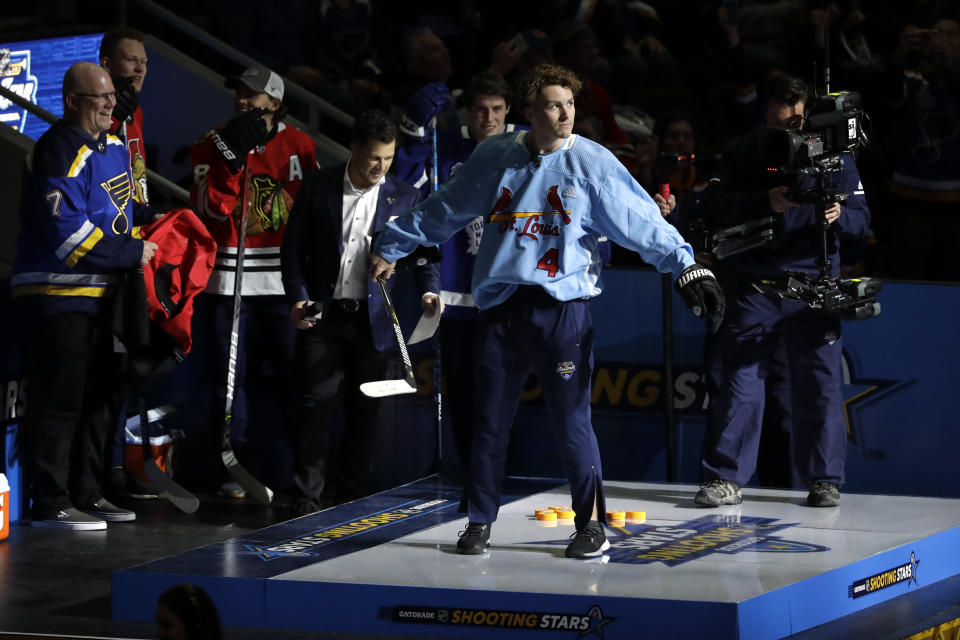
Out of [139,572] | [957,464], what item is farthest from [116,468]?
[957,464]

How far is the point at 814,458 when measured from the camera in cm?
638

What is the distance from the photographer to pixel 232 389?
280 inches

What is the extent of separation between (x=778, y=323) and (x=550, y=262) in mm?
1388

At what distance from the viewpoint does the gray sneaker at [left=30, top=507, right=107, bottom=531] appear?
6.64m

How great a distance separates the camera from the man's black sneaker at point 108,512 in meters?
6.80

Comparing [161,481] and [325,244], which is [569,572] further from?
[161,481]

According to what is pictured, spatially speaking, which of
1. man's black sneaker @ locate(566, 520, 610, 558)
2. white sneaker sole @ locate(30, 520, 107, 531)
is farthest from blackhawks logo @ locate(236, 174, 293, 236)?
man's black sneaker @ locate(566, 520, 610, 558)

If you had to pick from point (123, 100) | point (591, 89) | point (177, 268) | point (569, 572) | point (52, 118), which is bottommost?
point (569, 572)

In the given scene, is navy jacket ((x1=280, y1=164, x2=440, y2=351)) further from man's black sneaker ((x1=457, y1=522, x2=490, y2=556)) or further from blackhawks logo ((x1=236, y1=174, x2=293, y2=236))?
man's black sneaker ((x1=457, y1=522, x2=490, y2=556))

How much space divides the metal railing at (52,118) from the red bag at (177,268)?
1.29m

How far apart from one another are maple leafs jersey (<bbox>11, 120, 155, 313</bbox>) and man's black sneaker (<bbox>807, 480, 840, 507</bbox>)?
2861 mm

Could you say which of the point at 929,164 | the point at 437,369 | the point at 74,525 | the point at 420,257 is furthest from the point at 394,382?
the point at 929,164

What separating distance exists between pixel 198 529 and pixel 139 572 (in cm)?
139

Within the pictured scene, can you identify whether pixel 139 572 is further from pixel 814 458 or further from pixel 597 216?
pixel 814 458
